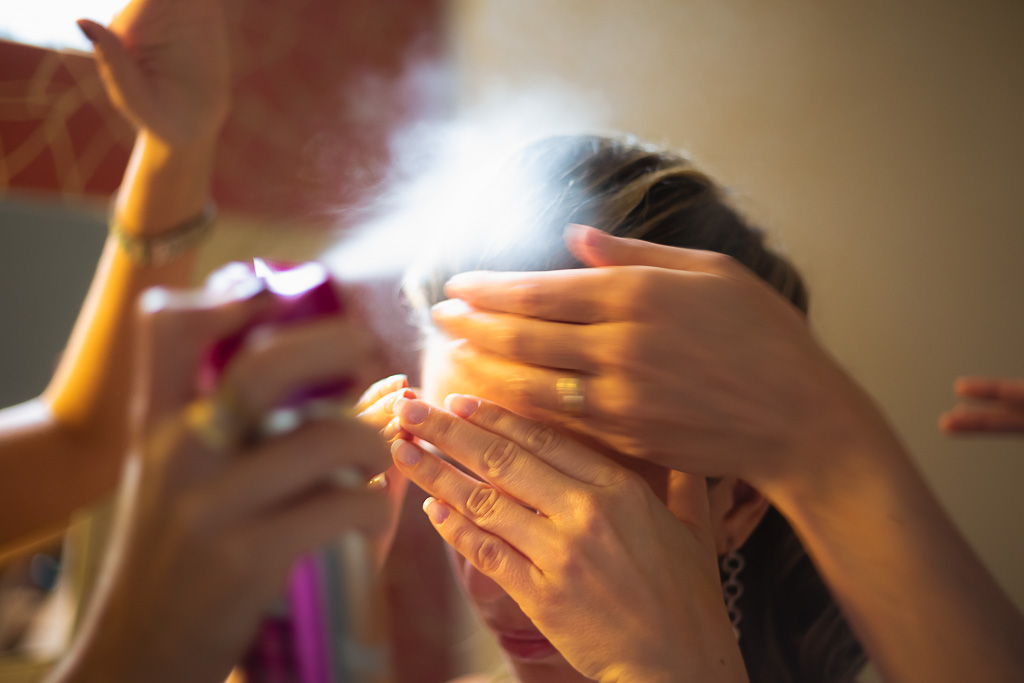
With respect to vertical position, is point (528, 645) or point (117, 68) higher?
point (117, 68)

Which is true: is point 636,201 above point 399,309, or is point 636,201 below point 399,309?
above

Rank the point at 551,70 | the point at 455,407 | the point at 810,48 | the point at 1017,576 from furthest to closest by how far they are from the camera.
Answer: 1. the point at 551,70
2. the point at 810,48
3. the point at 1017,576
4. the point at 455,407

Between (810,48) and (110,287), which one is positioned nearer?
(110,287)

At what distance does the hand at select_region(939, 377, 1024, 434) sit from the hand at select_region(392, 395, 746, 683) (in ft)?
1.11

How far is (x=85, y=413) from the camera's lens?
331 mm

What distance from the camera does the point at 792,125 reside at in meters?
0.75

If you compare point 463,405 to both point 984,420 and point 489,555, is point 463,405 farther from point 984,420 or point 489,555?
point 984,420

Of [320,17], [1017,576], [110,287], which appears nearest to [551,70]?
[320,17]

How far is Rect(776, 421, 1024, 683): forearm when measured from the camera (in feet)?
1.42

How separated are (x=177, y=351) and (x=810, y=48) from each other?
80cm

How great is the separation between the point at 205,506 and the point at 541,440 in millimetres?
280

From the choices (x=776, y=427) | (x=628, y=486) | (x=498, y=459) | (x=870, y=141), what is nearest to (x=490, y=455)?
(x=498, y=459)

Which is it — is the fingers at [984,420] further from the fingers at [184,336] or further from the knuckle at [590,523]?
the fingers at [184,336]

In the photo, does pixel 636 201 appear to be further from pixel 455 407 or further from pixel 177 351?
pixel 177 351
